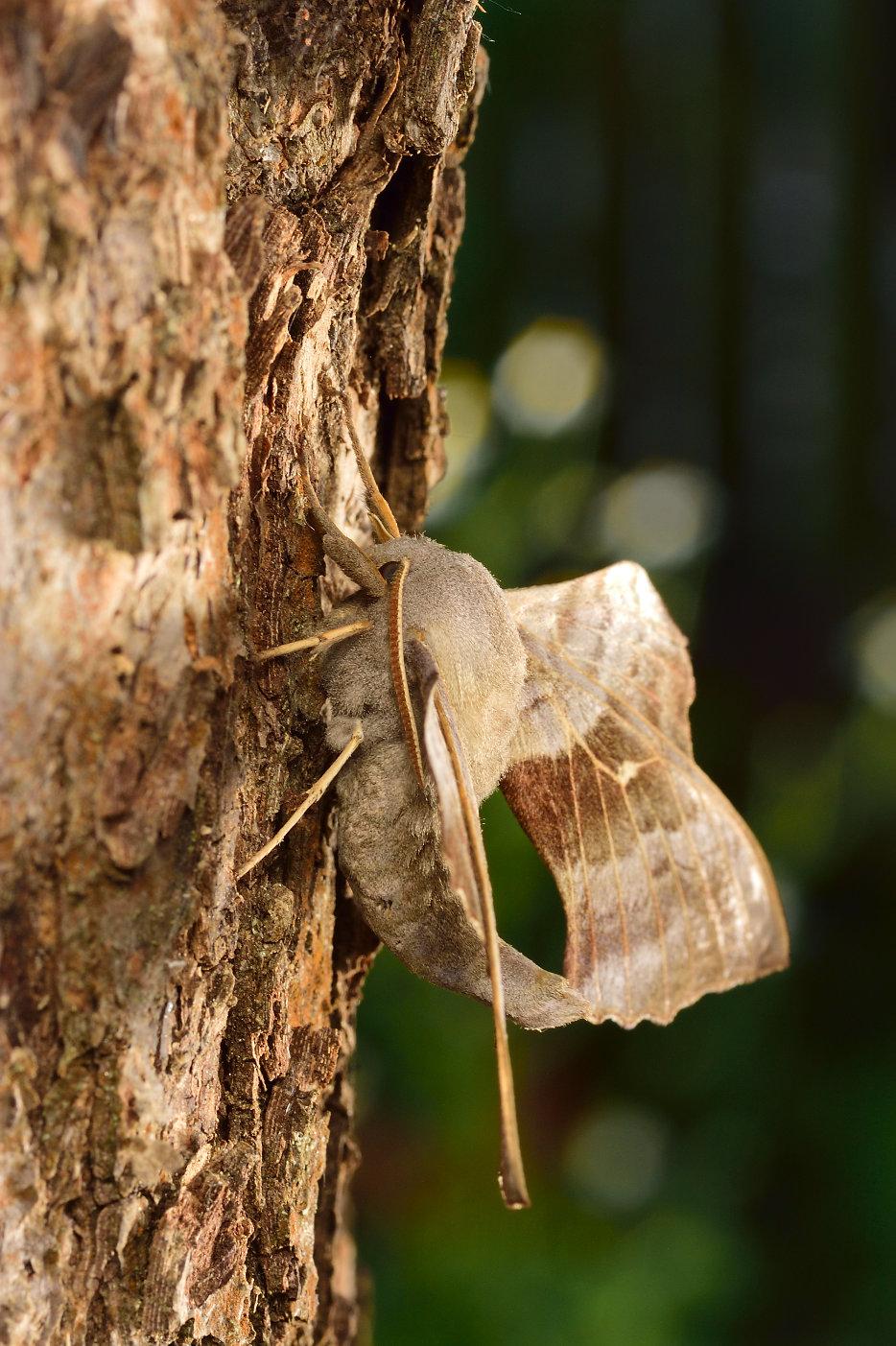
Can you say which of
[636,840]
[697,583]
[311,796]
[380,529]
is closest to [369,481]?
[380,529]

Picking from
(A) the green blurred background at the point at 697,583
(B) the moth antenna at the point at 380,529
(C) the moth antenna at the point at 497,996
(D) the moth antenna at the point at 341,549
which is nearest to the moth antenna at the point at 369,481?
(B) the moth antenna at the point at 380,529

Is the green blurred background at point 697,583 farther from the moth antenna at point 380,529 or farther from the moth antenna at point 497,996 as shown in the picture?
the moth antenna at point 497,996

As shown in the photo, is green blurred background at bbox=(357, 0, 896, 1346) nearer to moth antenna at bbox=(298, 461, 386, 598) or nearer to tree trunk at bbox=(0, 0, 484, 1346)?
tree trunk at bbox=(0, 0, 484, 1346)

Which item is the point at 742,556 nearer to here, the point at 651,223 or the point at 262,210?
the point at 651,223

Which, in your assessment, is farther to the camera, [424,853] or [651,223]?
[651,223]

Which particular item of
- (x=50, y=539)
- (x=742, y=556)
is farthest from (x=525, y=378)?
(x=50, y=539)

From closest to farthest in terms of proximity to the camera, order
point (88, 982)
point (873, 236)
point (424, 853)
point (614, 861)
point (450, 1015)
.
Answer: point (88, 982) → point (424, 853) → point (614, 861) → point (450, 1015) → point (873, 236)

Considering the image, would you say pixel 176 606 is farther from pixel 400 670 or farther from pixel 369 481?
pixel 369 481

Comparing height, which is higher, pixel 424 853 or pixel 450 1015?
pixel 424 853
